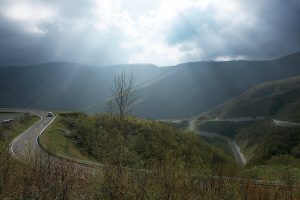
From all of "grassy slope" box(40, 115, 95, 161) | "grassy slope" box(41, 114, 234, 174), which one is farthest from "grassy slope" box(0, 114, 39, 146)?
"grassy slope" box(41, 114, 234, 174)

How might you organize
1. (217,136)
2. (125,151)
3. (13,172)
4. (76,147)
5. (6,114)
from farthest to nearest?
(217,136), (6,114), (76,147), (125,151), (13,172)

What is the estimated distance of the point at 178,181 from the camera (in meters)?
13.5

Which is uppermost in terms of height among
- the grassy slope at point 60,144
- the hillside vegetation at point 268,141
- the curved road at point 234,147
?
the grassy slope at point 60,144

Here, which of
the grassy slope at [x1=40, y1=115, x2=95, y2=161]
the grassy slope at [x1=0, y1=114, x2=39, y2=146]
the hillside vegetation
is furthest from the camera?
the hillside vegetation

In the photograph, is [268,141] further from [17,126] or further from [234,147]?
[17,126]

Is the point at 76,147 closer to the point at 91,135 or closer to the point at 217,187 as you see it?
the point at 91,135

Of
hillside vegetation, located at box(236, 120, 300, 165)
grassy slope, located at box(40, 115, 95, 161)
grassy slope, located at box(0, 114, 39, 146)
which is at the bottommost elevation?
hillside vegetation, located at box(236, 120, 300, 165)

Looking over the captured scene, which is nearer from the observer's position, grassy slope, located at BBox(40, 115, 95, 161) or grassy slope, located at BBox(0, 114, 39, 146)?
grassy slope, located at BBox(40, 115, 95, 161)

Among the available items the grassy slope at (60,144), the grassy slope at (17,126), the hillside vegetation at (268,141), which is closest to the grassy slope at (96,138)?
the grassy slope at (60,144)

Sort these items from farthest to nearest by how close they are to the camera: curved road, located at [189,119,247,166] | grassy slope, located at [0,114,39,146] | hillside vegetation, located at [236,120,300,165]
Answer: curved road, located at [189,119,247,166] < hillside vegetation, located at [236,120,300,165] < grassy slope, located at [0,114,39,146]

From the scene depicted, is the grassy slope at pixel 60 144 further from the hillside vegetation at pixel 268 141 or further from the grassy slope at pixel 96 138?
the hillside vegetation at pixel 268 141

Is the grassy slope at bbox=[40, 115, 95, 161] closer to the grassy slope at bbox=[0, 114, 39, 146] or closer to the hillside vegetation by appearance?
the grassy slope at bbox=[0, 114, 39, 146]

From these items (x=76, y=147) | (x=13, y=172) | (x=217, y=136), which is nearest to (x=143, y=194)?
(x=13, y=172)

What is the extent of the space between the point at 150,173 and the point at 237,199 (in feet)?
10.5
